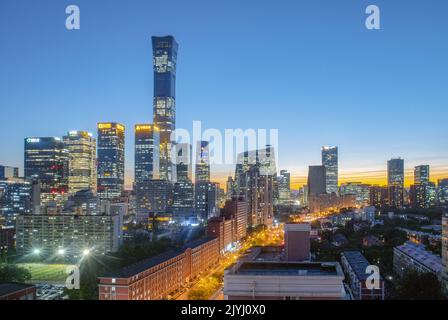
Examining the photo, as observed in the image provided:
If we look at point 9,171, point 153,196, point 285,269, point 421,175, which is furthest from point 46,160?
point 285,269

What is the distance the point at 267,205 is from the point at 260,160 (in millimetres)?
2585

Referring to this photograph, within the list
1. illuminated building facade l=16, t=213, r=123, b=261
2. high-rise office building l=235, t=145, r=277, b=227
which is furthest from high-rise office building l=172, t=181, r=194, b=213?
illuminated building facade l=16, t=213, r=123, b=261

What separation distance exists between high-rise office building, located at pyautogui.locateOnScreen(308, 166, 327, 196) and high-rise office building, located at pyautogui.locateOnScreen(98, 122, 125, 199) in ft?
50.3

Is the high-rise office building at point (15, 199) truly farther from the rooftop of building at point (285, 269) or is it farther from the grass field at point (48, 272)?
the rooftop of building at point (285, 269)

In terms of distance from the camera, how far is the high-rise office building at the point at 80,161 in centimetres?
3070

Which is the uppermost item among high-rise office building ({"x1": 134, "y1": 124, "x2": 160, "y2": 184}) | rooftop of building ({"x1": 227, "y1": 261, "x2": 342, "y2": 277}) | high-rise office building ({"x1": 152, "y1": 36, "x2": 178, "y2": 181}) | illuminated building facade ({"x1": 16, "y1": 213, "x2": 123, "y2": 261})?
high-rise office building ({"x1": 152, "y1": 36, "x2": 178, "y2": 181})

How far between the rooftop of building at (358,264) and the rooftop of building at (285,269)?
149 inches

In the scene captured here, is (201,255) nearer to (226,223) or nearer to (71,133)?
(226,223)

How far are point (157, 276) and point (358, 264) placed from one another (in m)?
3.82

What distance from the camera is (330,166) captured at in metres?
35.2

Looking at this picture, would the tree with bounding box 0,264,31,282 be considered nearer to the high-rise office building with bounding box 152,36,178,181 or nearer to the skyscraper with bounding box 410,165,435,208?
the skyscraper with bounding box 410,165,435,208

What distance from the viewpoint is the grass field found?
33.5 feet

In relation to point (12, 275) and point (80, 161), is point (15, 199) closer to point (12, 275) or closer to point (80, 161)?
point (80, 161)
